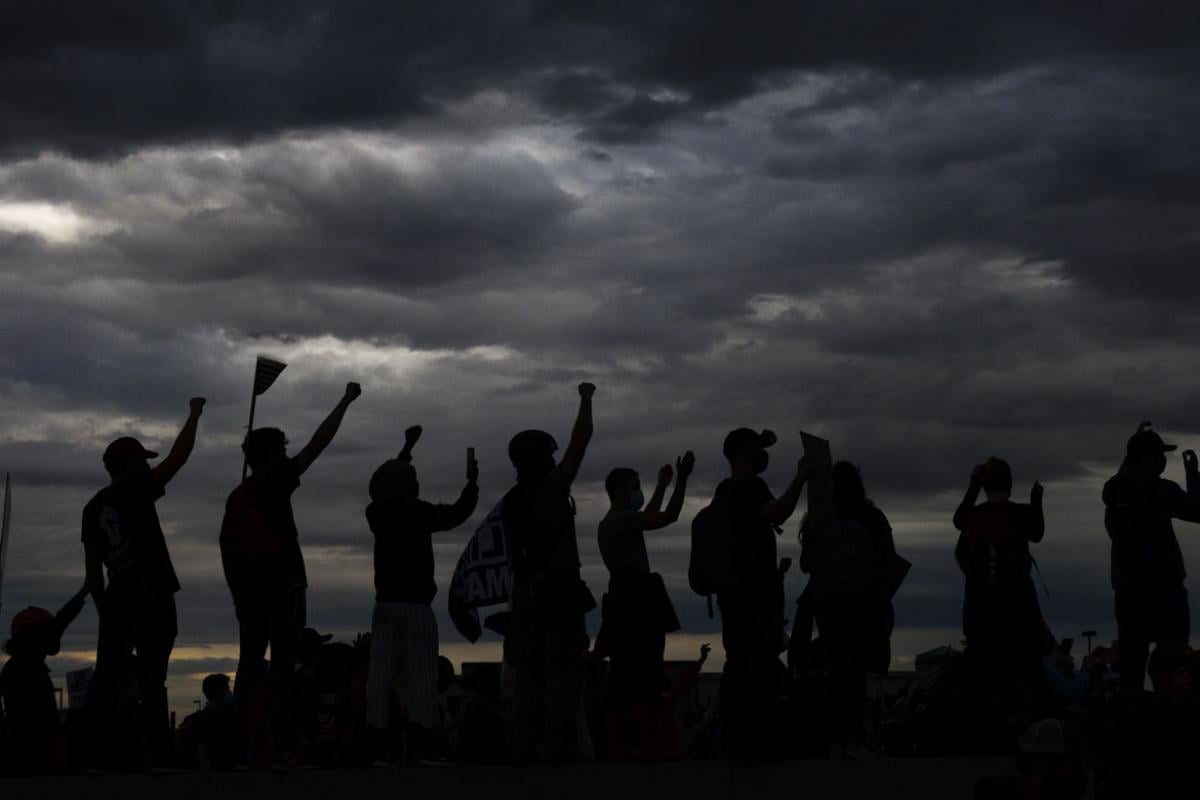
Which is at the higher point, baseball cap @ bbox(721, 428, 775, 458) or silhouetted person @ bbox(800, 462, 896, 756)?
baseball cap @ bbox(721, 428, 775, 458)

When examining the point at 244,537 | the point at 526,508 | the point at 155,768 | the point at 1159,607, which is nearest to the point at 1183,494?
the point at 1159,607

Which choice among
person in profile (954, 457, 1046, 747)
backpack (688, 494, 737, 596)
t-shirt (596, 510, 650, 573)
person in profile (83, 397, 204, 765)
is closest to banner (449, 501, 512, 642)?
t-shirt (596, 510, 650, 573)

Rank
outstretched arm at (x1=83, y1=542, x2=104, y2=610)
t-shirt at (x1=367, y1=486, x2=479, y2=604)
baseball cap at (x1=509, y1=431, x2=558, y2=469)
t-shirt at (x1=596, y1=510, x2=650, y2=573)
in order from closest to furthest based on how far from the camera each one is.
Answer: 1. baseball cap at (x1=509, y1=431, x2=558, y2=469)
2. t-shirt at (x1=367, y1=486, x2=479, y2=604)
3. outstretched arm at (x1=83, y1=542, x2=104, y2=610)
4. t-shirt at (x1=596, y1=510, x2=650, y2=573)

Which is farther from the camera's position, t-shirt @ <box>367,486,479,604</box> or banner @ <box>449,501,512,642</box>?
banner @ <box>449,501,512,642</box>

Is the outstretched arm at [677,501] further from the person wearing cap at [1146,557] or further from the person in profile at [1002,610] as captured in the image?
the person wearing cap at [1146,557]

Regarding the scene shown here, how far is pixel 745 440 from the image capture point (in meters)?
11.7

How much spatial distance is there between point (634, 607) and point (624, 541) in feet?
1.56

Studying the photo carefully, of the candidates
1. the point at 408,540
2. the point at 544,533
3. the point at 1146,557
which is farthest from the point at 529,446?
the point at 1146,557

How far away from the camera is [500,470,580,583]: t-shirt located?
11.4 metres

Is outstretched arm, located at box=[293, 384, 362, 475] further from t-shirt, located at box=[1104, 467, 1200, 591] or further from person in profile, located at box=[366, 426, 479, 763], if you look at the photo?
t-shirt, located at box=[1104, 467, 1200, 591]

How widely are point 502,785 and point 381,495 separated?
2132mm

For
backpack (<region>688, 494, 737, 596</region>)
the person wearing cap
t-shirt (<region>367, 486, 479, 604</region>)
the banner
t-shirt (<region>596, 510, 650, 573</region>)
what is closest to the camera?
backpack (<region>688, 494, 737, 596</region>)

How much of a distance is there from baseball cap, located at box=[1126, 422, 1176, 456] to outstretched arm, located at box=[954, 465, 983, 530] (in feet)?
5.30

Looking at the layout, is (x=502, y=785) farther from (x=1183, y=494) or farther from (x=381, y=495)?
(x=1183, y=494)
